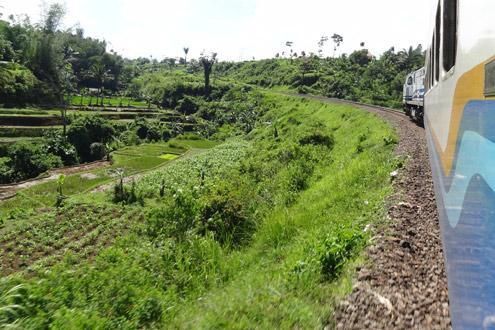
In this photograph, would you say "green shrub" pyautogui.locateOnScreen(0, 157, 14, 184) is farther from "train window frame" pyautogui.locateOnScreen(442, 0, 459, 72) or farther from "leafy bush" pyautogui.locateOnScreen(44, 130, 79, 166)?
"train window frame" pyautogui.locateOnScreen(442, 0, 459, 72)

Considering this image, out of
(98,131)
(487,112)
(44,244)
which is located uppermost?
(487,112)

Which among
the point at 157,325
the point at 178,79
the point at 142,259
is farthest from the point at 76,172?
the point at 178,79

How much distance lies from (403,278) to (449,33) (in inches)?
120

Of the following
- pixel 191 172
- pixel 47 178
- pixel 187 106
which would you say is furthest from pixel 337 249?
pixel 187 106

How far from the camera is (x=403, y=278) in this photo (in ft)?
18.0

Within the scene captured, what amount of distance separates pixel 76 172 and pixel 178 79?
62.8 m

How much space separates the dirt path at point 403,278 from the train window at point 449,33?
2.53 meters

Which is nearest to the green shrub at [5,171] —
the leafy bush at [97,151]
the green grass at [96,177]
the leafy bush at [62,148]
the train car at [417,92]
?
the leafy bush at [62,148]

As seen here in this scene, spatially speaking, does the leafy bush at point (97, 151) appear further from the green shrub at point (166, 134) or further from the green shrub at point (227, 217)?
the green shrub at point (227, 217)

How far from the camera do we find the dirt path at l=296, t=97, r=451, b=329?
459cm

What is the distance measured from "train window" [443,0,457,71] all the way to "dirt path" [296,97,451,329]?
253 cm

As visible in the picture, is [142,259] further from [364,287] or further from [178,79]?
[178,79]

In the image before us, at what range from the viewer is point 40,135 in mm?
51562

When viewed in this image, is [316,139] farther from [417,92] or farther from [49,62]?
[49,62]
